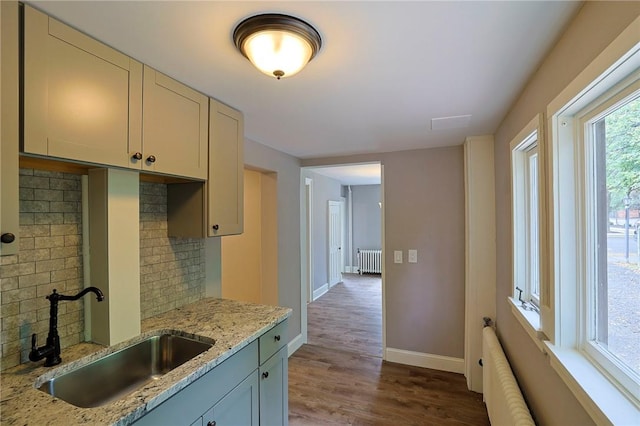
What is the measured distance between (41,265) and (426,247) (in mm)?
2994

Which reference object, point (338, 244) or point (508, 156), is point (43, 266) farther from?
point (338, 244)

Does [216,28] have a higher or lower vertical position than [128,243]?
higher

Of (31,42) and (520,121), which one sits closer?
(31,42)

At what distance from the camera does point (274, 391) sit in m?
1.80

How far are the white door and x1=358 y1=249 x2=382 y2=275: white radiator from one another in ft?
3.09

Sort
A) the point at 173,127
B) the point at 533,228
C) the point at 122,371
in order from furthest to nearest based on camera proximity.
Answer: the point at 533,228, the point at 173,127, the point at 122,371

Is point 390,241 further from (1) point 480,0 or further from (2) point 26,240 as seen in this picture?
(2) point 26,240

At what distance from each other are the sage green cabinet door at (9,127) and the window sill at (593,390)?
74.5 inches

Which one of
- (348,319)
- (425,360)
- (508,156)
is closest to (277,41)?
(508,156)

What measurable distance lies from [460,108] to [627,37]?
3.97 feet

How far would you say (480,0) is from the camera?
3.15 feet

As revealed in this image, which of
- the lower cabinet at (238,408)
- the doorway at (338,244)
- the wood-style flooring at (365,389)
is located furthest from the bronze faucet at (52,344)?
the doorway at (338,244)

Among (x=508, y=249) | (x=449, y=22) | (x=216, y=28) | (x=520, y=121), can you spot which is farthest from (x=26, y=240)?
(x=508, y=249)

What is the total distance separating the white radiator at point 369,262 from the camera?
7.61m
